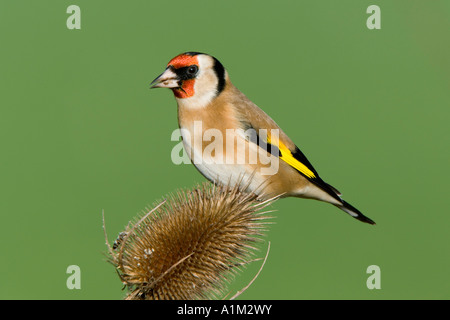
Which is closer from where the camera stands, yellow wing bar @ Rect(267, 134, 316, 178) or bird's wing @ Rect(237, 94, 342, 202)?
bird's wing @ Rect(237, 94, 342, 202)

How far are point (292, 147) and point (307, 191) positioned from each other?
16.1 inches

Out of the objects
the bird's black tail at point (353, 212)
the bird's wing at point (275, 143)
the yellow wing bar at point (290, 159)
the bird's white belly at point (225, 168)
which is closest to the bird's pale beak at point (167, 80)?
the bird's white belly at point (225, 168)

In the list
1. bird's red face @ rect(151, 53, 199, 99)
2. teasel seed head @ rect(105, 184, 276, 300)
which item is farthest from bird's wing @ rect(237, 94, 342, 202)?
teasel seed head @ rect(105, 184, 276, 300)

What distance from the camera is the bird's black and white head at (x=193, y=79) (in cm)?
430

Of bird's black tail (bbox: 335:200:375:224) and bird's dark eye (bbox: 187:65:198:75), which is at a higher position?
bird's dark eye (bbox: 187:65:198:75)

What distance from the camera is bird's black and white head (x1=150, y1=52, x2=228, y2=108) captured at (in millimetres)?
4297

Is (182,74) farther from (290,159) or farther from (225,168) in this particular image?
(290,159)

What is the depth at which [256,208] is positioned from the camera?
12.0 ft

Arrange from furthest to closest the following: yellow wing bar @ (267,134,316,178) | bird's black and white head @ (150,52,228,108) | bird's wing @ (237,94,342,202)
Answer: yellow wing bar @ (267,134,316,178), bird's wing @ (237,94,342,202), bird's black and white head @ (150,52,228,108)

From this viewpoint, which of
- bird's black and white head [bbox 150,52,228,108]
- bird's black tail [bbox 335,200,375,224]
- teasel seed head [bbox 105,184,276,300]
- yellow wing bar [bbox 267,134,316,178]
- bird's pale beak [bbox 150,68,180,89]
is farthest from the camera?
bird's black tail [bbox 335,200,375,224]

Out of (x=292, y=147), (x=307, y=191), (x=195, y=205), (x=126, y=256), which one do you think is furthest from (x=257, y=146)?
(x=126, y=256)

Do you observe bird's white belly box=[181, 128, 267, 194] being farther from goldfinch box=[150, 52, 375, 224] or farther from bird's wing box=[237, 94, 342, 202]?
bird's wing box=[237, 94, 342, 202]

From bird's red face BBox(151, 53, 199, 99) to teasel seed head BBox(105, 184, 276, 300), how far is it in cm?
107

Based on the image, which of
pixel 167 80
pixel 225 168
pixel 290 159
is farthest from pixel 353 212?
pixel 167 80
